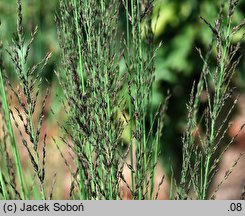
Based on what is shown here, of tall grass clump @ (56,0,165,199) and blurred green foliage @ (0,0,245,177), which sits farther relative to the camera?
blurred green foliage @ (0,0,245,177)

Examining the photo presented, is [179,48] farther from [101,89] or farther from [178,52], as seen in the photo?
[101,89]

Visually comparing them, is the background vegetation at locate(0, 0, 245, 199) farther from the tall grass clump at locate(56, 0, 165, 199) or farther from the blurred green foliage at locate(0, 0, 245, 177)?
the tall grass clump at locate(56, 0, 165, 199)

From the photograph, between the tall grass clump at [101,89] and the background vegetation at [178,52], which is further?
the background vegetation at [178,52]

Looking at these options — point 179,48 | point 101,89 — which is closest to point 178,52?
point 179,48

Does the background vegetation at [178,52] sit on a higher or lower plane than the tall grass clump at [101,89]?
higher

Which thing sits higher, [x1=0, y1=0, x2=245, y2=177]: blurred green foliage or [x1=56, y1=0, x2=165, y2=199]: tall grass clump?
[x1=0, y1=0, x2=245, y2=177]: blurred green foliage

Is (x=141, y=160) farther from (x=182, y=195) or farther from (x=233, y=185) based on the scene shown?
(x=233, y=185)

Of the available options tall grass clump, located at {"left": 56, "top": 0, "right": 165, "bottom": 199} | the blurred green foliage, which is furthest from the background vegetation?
tall grass clump, located at {"left": 56, "top": 0, "right": 165, "bottom": 199}

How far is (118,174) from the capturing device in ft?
5.59

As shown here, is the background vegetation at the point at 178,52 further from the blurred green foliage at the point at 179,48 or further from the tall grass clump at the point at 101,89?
the tall grass clump at the point at 101,89

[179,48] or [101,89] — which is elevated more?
[179,48]

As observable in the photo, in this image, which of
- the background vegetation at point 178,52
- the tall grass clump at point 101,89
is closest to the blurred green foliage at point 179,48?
the background vegetation at point 178,52

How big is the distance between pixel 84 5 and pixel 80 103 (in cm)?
29

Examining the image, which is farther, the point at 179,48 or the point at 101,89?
the point at 179,48
